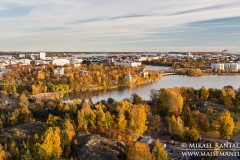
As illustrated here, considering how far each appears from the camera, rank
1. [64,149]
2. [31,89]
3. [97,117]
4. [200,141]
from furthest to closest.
Result: [31,89]
[97,117]
[200,141]
[64,149]

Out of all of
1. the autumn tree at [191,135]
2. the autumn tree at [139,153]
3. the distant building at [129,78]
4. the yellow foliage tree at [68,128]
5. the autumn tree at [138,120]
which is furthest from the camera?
the distant building at [129,78]

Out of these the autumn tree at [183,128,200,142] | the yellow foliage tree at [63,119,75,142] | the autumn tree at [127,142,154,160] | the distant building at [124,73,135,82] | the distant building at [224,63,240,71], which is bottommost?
the autumn tree at [183,128,200,142]

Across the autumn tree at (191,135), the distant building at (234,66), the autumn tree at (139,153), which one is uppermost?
the distant building at (234,66)

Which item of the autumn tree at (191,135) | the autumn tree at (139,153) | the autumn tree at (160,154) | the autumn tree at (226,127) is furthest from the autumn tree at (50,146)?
the autumn tree at (226,127)

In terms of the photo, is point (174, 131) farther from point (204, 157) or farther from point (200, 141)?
point (204, 157)

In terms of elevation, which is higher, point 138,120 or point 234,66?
point 234,66

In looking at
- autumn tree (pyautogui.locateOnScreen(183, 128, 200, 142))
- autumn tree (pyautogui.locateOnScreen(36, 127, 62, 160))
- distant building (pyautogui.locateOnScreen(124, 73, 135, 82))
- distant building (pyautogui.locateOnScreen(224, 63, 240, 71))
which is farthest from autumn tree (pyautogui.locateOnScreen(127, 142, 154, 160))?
distant building (pyautogui.locateOnScreen(224, 63, 240, 71))

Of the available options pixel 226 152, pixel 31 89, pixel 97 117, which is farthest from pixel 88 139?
pixel 31 89

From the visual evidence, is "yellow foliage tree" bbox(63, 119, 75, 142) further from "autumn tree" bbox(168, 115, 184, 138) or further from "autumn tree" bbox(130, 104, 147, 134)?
"autumn tree" bbox(168, 115, 184, 138)

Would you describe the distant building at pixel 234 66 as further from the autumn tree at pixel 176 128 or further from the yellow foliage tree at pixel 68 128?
the yellow foliage tree at pixel 68 128

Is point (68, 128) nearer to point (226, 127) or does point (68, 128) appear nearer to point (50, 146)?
point (50, 146)

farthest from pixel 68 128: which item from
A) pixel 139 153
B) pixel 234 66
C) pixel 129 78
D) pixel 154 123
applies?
pixel 234 66
